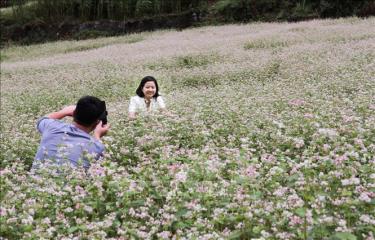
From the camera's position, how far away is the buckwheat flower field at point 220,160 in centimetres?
385

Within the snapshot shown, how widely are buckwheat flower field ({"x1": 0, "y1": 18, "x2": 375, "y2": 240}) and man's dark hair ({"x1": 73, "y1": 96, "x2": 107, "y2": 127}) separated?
35 centimetres

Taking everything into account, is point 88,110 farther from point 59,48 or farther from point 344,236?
point 59,48

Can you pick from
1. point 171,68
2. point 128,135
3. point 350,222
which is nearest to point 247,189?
point 350,222

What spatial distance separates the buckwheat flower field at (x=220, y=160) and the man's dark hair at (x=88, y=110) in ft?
1.15

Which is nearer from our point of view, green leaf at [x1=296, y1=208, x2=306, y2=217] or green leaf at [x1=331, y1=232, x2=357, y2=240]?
green leaf at [x1=331, y1=232, x2=357, y2=240]

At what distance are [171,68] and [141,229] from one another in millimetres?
12799

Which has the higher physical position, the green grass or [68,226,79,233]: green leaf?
[68,226,79,233]: green leaf

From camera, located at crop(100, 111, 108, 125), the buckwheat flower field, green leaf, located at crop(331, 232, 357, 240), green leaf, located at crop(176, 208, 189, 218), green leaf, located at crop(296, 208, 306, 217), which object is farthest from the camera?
camera, located at crop(100, 111, 108, 125)

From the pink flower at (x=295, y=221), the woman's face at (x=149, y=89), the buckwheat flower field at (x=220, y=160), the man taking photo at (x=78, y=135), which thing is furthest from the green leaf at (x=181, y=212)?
the woman's face at (x=149, y=89)

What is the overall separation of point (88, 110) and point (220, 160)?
1.76 meters

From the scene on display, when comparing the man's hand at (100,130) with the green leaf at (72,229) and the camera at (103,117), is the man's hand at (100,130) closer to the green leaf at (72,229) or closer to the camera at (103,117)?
the camera at (103,117)

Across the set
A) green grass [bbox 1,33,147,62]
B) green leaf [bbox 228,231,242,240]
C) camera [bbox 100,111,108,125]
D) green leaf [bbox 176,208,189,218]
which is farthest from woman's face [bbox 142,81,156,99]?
green grass [bbox 1,33,147,62]

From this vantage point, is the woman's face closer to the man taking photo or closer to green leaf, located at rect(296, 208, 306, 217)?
the man taking photo

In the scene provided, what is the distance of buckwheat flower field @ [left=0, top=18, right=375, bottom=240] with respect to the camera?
3848 millimetres
